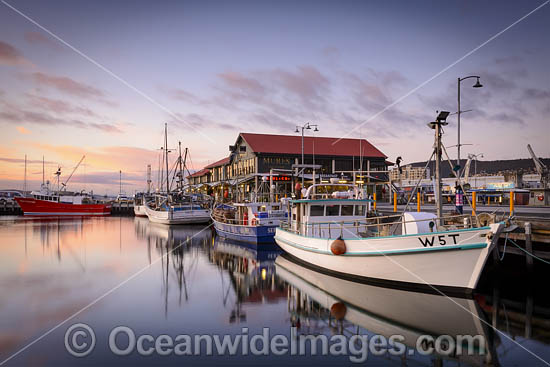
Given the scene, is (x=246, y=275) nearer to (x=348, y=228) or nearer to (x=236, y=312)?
(x=348, y=228)

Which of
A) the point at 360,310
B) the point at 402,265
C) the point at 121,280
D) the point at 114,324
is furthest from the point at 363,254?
the point at 121,280

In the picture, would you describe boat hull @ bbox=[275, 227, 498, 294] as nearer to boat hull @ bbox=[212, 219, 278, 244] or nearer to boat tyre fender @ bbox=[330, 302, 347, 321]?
boat tyre fender @ bbox=[330, 302, 347, 321]

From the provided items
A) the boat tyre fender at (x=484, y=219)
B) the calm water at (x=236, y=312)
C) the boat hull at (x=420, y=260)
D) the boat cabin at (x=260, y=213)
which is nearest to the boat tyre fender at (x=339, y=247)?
the boat hull at (x=420, y=260)

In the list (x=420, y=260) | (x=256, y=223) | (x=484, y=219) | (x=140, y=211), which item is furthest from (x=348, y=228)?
(x=140, y=211)

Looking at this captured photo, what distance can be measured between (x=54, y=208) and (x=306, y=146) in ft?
180

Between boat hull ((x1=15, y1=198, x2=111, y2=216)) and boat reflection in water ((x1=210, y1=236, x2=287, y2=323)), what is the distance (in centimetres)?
5874

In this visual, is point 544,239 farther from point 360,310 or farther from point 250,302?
point 250,302

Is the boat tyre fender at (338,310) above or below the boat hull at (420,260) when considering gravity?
below

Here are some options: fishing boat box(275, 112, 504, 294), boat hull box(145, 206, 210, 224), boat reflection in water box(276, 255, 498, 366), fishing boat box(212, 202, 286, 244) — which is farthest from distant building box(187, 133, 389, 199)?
boat reflection in water box(276, 255, 498, 366)

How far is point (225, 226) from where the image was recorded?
3152 cm

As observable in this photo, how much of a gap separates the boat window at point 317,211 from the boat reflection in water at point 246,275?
3.66 metres

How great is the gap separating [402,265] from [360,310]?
2.49m

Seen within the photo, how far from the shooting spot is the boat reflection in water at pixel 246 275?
1355 cm

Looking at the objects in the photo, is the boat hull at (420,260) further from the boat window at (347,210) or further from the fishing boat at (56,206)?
the fishing boat at (56,206)
